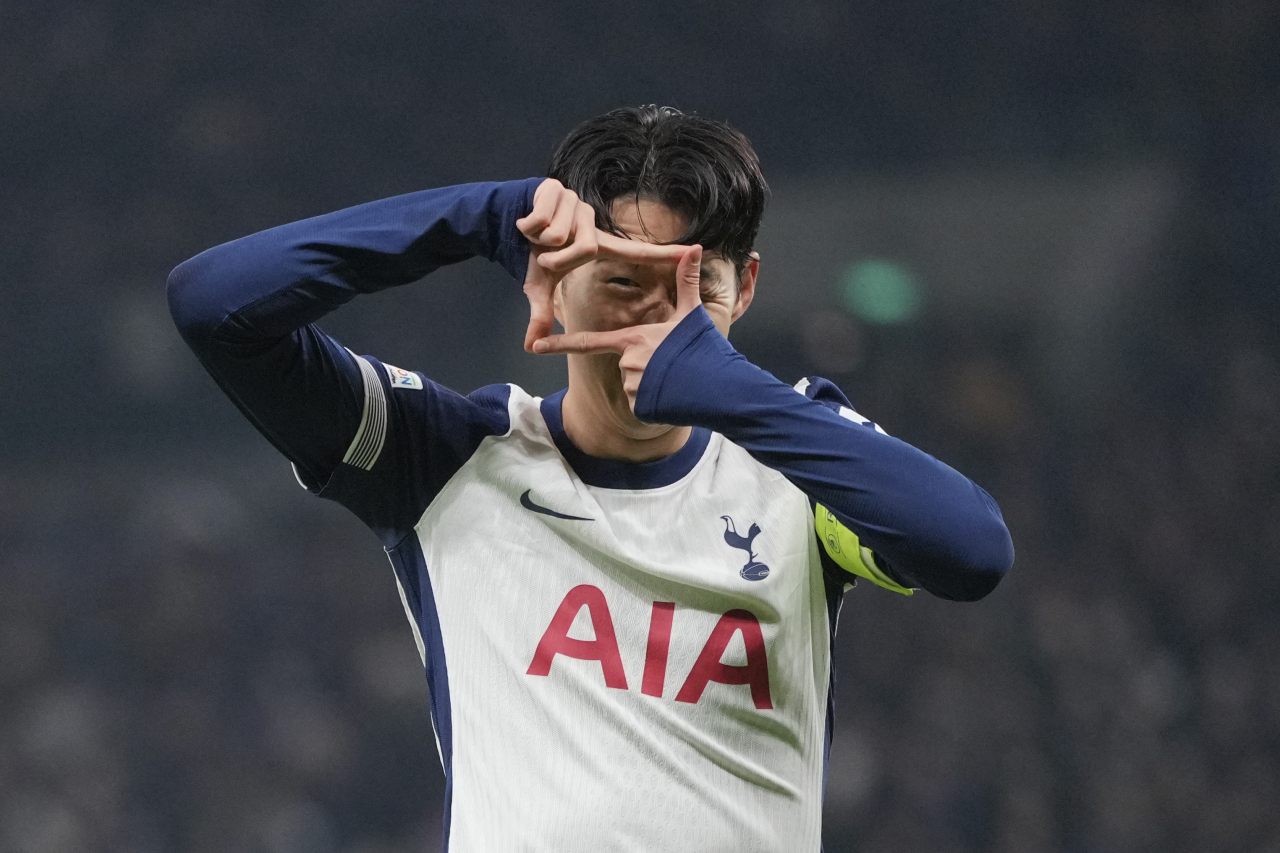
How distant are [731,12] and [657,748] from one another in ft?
8.91

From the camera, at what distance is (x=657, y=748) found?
101 cm

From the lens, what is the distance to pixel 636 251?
0.95m

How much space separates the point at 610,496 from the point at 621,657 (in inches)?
5.8

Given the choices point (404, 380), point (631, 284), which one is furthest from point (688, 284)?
point (404, 380)

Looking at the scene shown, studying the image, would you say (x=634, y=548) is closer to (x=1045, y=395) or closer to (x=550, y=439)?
(x=550, y=439)

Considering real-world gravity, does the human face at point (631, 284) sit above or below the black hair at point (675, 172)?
below

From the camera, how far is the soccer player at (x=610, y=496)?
37.2 inches

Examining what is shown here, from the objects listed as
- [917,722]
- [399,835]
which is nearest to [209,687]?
[399,835]

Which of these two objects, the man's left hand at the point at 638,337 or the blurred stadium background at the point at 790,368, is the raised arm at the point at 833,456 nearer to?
the man's left hand at the point at 638,337

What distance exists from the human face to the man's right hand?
0.03 metres

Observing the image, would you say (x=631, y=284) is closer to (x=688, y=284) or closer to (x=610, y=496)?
(x=688, y=284)

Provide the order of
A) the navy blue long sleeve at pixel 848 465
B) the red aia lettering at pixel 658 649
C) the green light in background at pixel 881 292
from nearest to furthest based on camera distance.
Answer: the navy blue long sleeve at pixel 848 465 < the red aia lettering at pixel 658 649 < the green light in background at pixel 881 292

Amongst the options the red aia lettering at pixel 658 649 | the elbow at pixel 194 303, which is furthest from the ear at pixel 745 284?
the elbow at pixel 194 303

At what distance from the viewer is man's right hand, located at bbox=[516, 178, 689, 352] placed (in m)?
0.93
